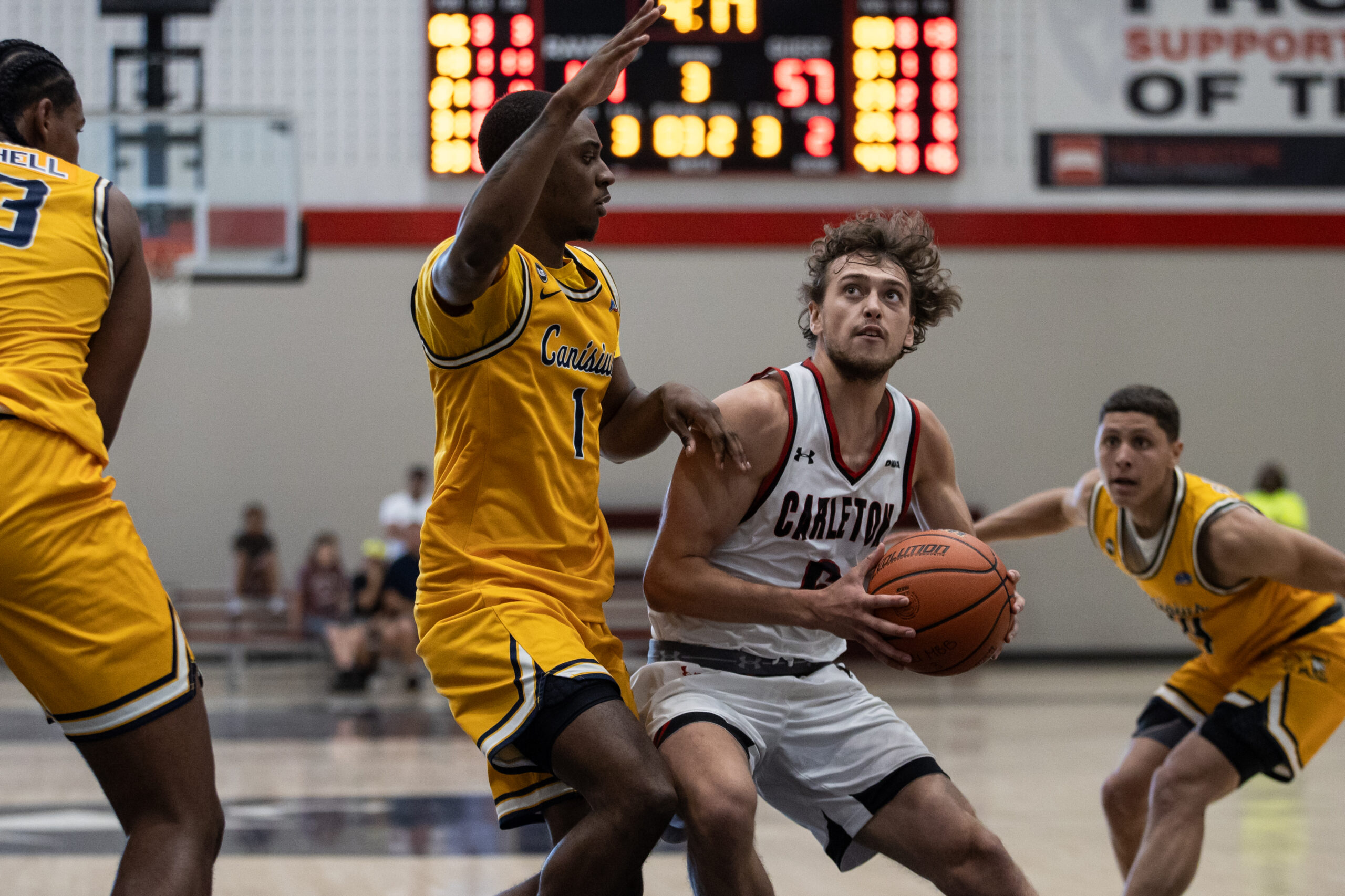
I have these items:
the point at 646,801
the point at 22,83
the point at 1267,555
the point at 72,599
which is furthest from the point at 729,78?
the point at 72,599

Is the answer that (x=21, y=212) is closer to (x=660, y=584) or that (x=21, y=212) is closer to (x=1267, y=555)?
(x=660, y=584)

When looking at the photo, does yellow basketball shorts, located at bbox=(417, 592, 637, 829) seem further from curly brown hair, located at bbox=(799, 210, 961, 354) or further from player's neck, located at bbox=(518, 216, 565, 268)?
curly brown hair, located at bbox=(799, 210, 961, 354)

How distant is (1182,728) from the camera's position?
153 inches

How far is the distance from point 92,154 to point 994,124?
7.03 m

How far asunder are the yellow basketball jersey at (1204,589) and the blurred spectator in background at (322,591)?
7.31 metres

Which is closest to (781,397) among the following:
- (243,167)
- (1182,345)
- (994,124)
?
(243,167)

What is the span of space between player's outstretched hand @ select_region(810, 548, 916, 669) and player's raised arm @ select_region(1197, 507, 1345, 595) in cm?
140

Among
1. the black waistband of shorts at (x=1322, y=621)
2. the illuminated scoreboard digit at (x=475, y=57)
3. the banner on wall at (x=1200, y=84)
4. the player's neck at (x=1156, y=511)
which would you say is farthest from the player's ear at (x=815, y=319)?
the banner on wall at (x=1200, y=84)

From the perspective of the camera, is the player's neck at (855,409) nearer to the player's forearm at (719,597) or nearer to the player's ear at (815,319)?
the player's ear at (815,319)

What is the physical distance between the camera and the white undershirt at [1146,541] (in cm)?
379

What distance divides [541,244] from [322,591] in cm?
794

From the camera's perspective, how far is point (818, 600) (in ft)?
8.84

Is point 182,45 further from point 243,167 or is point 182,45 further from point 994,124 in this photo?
point 994,124

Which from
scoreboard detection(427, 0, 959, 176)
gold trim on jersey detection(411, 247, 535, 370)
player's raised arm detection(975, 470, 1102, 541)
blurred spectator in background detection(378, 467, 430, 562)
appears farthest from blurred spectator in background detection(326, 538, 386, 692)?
gold trim on jersey detection(411, 247, 535, 370)
